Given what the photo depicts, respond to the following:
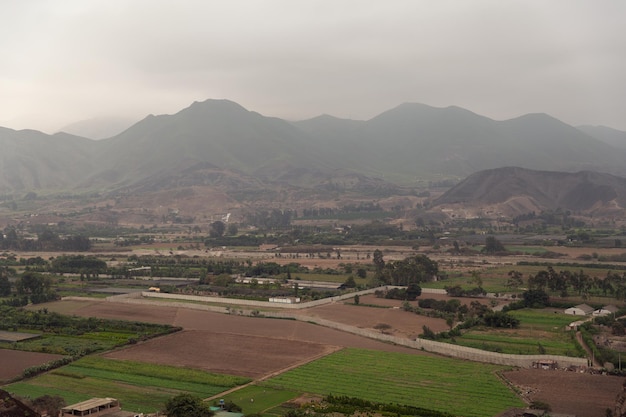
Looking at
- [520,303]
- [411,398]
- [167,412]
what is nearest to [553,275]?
[520,303]

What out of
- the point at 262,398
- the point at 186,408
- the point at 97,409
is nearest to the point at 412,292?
the point at 262,398

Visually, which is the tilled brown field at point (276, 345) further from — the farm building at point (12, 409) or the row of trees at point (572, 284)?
the row of trees at point (572, 284)

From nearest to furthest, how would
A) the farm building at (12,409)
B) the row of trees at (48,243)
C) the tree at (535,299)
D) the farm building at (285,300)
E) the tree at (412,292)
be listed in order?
the farm building at (12,409) → the tree at (535,299) → the farm building at (285,300) → the tree at (412,292) → the row of trees at (48,243)

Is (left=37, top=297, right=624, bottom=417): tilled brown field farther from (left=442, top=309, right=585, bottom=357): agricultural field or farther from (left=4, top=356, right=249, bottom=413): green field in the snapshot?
(left=442, top=309, right=585, bottom=357): agricultural field

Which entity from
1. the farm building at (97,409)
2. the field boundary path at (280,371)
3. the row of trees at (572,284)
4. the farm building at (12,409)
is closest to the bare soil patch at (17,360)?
the farm building at (97,409)

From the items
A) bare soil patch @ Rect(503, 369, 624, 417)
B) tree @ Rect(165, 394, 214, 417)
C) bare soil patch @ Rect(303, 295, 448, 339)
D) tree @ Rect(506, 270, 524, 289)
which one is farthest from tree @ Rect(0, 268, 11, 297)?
bare soil patch @ Rect(503, 369, 624, 417)

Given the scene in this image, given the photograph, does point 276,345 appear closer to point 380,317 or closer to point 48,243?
point 380,317
